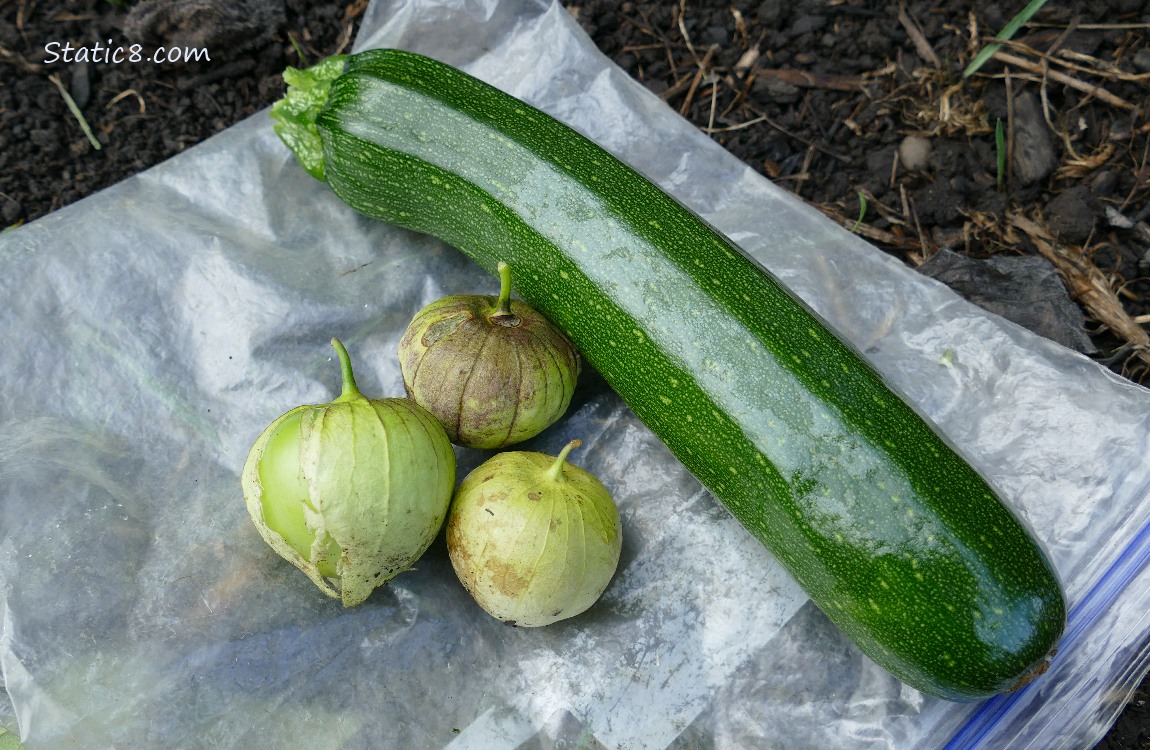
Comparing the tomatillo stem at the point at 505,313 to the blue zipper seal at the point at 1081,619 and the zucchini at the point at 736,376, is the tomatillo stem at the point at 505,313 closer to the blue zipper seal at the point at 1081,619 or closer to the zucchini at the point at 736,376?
the zucchini at the point at 736,376

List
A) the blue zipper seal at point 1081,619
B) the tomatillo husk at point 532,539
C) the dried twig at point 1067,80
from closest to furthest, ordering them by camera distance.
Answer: the tomatillo husk at point 532,539 → the blue zipper seal at point 1081,619 → the dried twig at point 1067,80

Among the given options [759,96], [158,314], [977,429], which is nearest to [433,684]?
[158,314]

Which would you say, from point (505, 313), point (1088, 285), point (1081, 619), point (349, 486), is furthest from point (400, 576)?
point (1088, 285)

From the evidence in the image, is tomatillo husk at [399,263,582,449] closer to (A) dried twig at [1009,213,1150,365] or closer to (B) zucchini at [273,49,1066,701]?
(B) zucchini at [273,49,1066,701]

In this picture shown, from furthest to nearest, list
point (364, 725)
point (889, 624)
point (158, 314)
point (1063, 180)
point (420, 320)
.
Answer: point (1063, 180) → point (158, 314) → point (420, 320) → point (364, 725) → point (889, 624)

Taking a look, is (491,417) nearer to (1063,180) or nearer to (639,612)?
(639,612)

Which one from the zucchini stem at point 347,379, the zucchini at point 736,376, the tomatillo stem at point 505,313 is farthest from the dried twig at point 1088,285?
the zucchini stem at point 347,379
